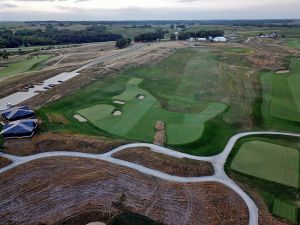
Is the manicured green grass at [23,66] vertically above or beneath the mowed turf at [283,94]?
beneath

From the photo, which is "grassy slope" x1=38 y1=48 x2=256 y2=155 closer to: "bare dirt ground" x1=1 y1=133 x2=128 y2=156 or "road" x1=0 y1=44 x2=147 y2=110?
"bare dirt ground" x1=1 y1=133 x2=128 y2=156

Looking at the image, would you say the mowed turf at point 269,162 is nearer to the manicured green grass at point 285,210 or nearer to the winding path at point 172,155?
the winding path at point 172,155

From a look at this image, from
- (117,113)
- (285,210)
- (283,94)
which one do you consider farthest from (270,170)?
(283,94)

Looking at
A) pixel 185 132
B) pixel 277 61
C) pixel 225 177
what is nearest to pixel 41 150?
pixel 185 132

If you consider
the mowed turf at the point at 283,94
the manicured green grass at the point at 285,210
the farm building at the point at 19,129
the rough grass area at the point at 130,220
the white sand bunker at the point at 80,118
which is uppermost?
the farm building at the point at 19,129

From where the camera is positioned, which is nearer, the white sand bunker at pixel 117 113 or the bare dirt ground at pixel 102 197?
the bare dirt ground at pixel 102 197

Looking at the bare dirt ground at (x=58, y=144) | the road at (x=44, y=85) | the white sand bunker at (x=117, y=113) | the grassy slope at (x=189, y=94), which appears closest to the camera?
the bare dirt ground at (x=58, y=144)

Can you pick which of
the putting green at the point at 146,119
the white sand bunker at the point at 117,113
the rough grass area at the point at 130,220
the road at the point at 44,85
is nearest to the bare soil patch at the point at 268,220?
the rough grass area at the point at 130,220

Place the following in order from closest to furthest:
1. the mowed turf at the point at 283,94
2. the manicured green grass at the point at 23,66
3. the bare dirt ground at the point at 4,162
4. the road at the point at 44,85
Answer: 1. the bare dirt ground at the point at 4,162
2. the mowed turf at the point at 283,94
3. the road at the point at 44,85
4. the manicured green grass at the point at 23,66
